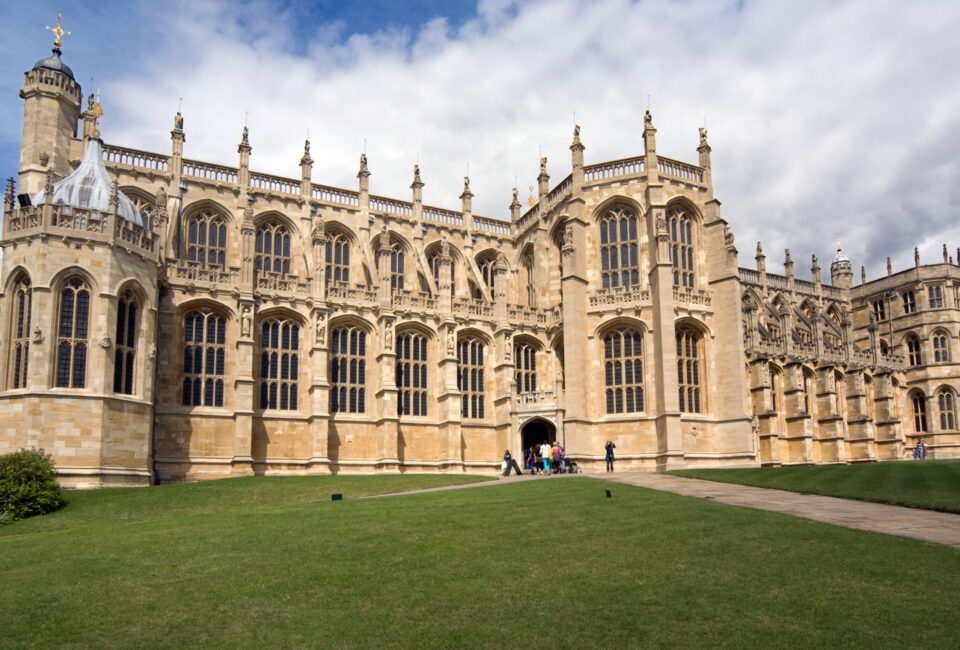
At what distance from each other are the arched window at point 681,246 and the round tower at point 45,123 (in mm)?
32274

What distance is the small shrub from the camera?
26.1 m

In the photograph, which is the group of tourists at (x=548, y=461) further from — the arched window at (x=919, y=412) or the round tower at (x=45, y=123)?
the arched window at (x=919, y=412)

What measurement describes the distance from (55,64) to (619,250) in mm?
31486

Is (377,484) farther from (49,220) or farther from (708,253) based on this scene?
(708,253)

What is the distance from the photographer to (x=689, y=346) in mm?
45250

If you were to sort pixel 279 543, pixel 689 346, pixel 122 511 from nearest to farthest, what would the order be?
1. pixel 279 543
2. pixel 122 511
3. pixel 689 346

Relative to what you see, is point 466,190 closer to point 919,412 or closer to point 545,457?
point 545,457

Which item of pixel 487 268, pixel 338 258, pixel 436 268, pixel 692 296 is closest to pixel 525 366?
pixel 436 268

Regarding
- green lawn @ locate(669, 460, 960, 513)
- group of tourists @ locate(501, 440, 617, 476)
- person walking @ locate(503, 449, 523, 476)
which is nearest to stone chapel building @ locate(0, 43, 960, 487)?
group of tourists @ locate(501, 440, 617, 476)

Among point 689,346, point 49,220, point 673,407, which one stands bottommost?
point 673,407

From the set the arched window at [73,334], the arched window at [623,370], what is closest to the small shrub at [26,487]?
the arched window at [73,334]

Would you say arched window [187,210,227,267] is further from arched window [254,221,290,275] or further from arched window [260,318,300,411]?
arched window [260,318,300,411]

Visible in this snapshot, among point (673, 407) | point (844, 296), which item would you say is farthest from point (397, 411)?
point (844, 296)

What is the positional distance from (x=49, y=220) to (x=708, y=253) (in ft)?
110
